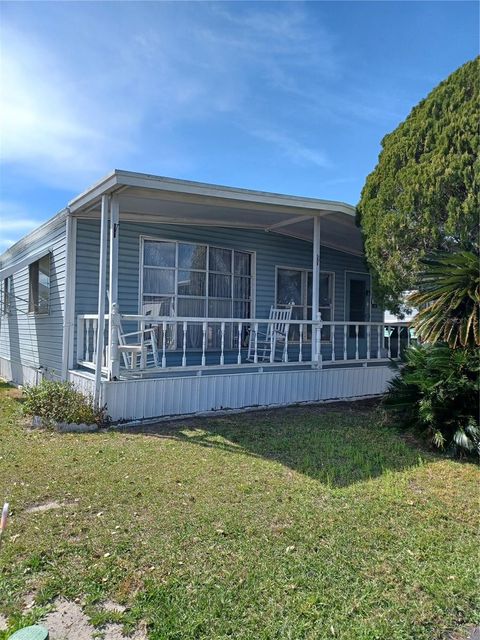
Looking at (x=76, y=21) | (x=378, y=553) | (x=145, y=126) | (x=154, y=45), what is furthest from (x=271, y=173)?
(x=378, y=553)

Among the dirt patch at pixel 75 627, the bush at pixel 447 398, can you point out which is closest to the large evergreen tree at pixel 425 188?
the bush at pixel 447 398

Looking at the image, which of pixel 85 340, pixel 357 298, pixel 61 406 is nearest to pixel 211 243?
pixel 85 340

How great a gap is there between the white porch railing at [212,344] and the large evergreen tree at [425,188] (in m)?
1.48

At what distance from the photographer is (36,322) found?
10070 millimetres

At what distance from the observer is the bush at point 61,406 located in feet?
20.4

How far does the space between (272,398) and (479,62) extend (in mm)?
5751

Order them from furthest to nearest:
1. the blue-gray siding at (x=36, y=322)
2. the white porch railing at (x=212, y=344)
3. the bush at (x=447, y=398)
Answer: the blue-gray siding at (x=36, y=322), the white porch railing at (x=212, y=344), the bush at (x=447, y=398)

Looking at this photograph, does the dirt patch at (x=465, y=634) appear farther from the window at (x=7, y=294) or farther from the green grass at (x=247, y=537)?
the window at (x=7, y=294)

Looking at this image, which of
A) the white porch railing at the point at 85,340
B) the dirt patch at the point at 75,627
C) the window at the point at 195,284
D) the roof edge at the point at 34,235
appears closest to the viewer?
the dirt patch at the point at 75,627

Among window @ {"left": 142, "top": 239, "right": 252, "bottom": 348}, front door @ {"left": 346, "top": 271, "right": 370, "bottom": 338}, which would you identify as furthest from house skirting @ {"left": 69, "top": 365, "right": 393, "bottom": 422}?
front door @ {"left": 346, "top": 271, "right": 370, "bottom": 338}

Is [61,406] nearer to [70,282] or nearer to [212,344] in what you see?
[70,282]

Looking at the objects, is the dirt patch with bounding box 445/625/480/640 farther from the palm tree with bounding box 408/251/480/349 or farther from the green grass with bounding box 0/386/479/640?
the palm tree with bounding box 408/251/480/349

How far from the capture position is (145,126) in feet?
33.0

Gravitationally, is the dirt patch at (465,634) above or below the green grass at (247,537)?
below
